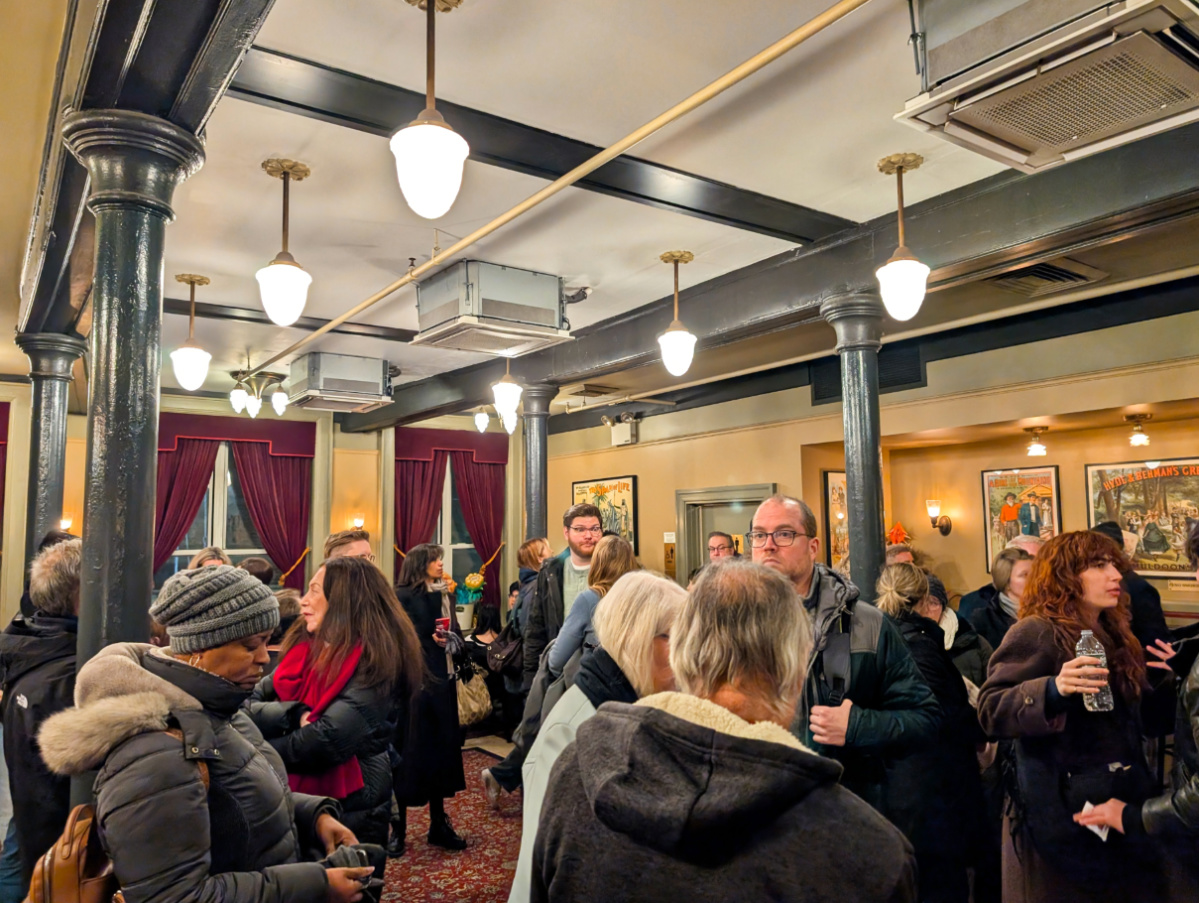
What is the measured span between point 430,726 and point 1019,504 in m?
5.93

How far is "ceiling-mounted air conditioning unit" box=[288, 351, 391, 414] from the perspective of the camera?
22.1 feet

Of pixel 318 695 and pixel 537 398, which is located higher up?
pixel 537 398

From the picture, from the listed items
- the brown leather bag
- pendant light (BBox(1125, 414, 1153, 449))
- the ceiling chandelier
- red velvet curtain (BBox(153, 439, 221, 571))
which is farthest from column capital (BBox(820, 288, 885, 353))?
red velvet curtain (BBox(153, 439, 221, 571))

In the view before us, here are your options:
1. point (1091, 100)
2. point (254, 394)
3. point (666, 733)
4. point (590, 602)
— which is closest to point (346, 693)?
point (590, 602)

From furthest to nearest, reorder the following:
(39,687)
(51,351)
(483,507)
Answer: (483,507)
(51,351)
(39,687)

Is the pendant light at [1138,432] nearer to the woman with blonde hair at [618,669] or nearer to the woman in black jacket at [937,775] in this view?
the woman in black jacket at [937,775]

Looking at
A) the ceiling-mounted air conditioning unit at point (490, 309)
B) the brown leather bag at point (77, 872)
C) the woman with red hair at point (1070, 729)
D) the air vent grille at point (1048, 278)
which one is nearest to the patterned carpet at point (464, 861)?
the woman with red hair at point (1070, 729)

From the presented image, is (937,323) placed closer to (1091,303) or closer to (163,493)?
(1091,303)

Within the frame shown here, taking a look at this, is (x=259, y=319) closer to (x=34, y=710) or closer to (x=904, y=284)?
(x=34, y=710)

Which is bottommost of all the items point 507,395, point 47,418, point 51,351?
point 47,418

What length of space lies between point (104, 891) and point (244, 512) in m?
9.05

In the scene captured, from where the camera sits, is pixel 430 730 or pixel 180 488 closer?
pixel 430 730

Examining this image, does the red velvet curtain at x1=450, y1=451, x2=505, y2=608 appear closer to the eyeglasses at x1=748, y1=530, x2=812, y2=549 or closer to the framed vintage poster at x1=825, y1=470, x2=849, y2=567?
the framed vintage poster at x1=825, y1=470, x2=849, y2=567

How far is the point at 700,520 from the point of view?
9320 millimetres
